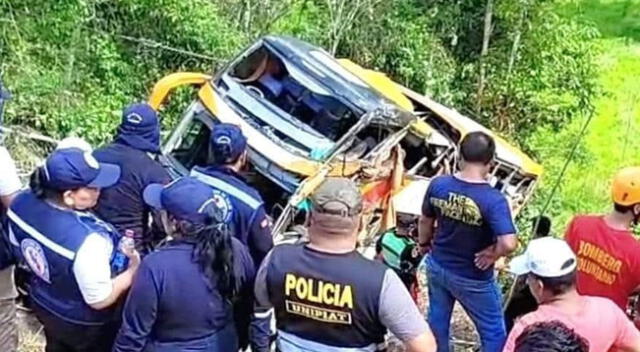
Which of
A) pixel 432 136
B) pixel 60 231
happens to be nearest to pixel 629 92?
pixel 432 136

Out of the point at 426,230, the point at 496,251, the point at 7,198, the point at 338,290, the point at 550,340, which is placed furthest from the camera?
the point at 426,230

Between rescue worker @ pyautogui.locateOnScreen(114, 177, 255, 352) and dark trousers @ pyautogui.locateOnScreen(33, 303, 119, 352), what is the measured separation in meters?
0.25

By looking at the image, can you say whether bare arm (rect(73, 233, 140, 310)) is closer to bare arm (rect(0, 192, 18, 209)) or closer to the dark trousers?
the dark trousers

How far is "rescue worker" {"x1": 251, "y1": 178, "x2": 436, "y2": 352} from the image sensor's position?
3.80 metres

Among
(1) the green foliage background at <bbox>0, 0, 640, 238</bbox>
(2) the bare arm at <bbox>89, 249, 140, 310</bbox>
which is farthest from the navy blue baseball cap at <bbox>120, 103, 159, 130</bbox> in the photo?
(1) the green foliage background at <bbox>0, 0, 640, 238</bbox>

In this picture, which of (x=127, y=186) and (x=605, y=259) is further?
(x=127, y=186)

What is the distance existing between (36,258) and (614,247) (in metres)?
2.49

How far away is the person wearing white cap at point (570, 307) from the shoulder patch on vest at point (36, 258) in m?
1.79

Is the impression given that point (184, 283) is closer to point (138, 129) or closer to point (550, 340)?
point (550, 340)

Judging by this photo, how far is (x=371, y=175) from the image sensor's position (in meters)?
8.58

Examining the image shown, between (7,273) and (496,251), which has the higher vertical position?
(496,251)

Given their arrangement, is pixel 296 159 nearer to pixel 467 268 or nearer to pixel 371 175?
pixel 371 175

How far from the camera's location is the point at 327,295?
12.6ft

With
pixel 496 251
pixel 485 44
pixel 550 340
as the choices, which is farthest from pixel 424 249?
pixel 485 44
